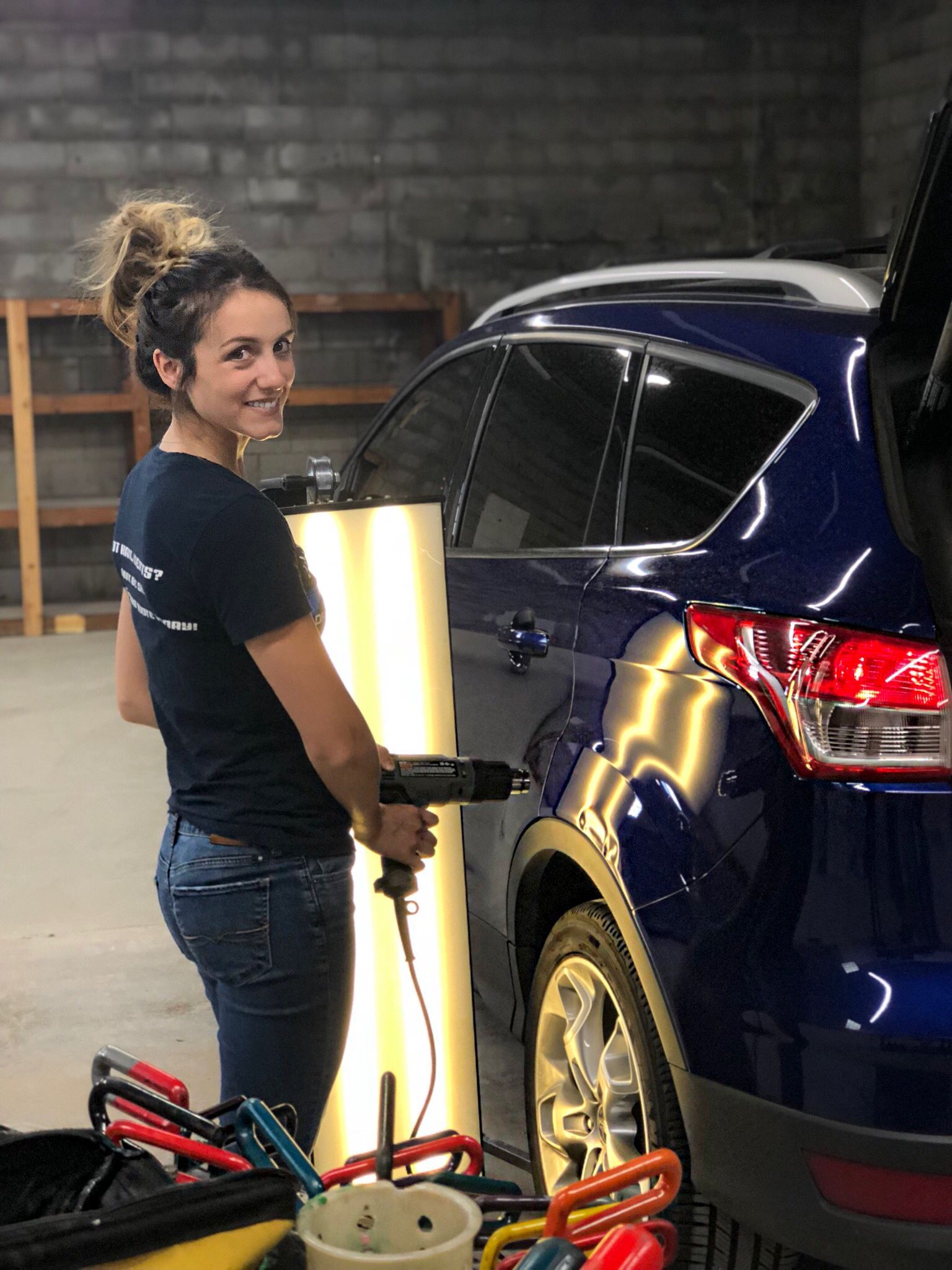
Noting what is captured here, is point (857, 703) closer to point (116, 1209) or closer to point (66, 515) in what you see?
point (116, 1209)

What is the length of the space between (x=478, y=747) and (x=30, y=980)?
1910mm

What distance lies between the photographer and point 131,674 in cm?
196

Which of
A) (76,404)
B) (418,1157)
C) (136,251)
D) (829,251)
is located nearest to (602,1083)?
(418,1157)

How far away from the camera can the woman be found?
159 centimetres

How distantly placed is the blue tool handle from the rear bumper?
0.64 meters

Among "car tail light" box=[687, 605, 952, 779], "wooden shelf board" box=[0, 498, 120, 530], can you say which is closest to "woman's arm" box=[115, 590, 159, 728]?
"car tail light" box=[687, 605, 952, 779]

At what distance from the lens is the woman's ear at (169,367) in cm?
169

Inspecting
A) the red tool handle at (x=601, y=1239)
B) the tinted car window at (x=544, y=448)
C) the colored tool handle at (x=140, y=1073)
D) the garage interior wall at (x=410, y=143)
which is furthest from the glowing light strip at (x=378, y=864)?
the garage interior wall at (x=410, y=143)

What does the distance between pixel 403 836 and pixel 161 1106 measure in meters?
0.51

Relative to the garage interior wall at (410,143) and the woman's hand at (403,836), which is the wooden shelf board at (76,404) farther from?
the woman's hand at (403,836)

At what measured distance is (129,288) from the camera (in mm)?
1784

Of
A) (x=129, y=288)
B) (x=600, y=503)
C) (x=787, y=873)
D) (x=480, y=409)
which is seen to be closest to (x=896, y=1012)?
(x=787, y=873)

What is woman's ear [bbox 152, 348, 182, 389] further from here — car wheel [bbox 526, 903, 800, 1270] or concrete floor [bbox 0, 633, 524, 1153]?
concrete floor [bbox 0, 633, 524, 1153]

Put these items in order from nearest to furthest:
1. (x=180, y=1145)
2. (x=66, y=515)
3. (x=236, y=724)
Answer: (x=180, y=1145), (x=236, y=724), (x=66, y=515)
